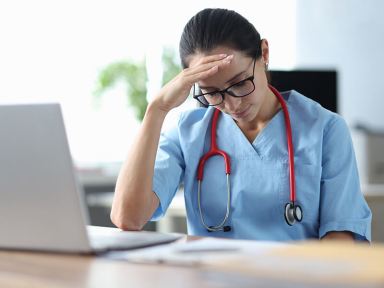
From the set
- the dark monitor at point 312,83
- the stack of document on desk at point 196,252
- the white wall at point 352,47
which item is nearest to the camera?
the stack of document on desk at point 196,252

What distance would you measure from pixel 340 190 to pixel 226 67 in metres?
0.38

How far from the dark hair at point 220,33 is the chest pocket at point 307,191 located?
293 millimetres

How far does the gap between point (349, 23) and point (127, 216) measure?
9.26 feet

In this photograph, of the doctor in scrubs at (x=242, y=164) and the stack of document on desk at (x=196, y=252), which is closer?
the stack of document on desk at (x=196, y=252)

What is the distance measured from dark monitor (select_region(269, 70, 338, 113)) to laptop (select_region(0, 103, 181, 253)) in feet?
3.57

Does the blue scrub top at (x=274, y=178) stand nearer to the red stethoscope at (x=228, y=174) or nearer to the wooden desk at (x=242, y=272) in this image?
the red stethoscope at (x=228, y=174)

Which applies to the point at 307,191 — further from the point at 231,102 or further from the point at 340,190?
the point at 231,102

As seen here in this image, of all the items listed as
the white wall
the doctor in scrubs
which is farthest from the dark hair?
the white wall

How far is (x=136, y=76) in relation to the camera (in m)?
4.34

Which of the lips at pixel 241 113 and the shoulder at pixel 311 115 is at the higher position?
the lips at pixel 241 113

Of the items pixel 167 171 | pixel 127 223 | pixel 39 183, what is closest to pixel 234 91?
pixel 167 171

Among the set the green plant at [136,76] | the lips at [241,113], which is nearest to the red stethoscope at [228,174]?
the lips at [241,113]

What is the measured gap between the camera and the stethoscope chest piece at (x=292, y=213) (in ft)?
5.14

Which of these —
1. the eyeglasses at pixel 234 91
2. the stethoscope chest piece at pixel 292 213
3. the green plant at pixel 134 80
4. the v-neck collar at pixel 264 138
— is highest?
the eyeglasses at pixel 234 91
